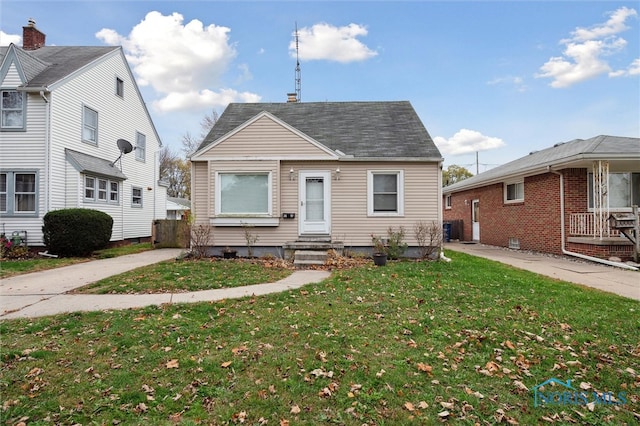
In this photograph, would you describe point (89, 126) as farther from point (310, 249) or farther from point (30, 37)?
point (310, 249)

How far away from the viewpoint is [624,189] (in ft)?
37.9

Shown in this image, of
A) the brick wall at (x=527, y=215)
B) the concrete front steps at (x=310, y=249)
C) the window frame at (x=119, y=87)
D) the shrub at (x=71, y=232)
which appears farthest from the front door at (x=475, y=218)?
the window frame at (x=119, y=87)

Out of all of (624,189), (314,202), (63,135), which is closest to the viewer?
(314,202)

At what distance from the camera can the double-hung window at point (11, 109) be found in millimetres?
11727

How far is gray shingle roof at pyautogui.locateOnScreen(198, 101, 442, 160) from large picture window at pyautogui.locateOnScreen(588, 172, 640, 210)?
700 centimetres

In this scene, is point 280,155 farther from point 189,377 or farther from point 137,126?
point 137,126

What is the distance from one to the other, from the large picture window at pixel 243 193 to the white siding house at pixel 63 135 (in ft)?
21.2

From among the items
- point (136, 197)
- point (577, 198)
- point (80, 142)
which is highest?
point (80, 142)

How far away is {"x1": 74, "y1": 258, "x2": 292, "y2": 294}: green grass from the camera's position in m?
6.22

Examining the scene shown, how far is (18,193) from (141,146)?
22.4 feet

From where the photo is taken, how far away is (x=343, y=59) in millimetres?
16578

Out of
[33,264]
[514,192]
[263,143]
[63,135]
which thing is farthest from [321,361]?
[514,192]

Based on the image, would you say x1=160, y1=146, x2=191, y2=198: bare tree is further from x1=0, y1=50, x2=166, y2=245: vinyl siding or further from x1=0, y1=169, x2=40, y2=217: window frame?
x1=0, y1=169, x2=40, y2=217: window frame

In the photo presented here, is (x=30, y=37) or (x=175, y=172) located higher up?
(x=30, y=37)
